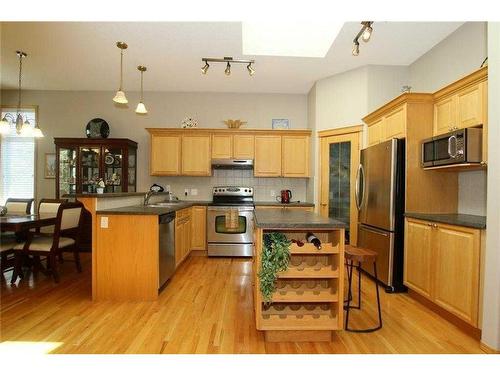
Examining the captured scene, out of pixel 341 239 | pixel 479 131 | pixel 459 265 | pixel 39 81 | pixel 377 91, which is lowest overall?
pixel 459 265

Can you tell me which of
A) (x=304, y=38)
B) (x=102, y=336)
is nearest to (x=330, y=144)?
(x=304, y=38)

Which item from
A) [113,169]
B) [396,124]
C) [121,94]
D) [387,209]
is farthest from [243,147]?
[387,209]

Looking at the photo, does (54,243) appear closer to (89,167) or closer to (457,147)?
(89,167)

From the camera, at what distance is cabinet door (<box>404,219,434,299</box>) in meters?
2.56

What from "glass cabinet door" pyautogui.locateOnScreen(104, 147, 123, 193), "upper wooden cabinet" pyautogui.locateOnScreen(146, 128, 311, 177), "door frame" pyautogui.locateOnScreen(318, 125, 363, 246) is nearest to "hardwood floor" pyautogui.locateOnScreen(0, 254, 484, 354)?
"door frame" pyautogui.locateOnScreen(318, 125, 363, 246)

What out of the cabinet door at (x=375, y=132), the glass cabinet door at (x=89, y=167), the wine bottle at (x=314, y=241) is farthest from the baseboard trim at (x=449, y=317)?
the glass cabinet door at (x=89, y=167)

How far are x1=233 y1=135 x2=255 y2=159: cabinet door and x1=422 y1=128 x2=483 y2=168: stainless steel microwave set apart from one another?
2753mm

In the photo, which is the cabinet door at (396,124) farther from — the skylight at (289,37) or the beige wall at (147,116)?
the beige wall at (147,116)

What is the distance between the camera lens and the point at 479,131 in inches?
89.3

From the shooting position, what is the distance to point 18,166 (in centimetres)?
511

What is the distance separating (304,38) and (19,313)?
4.11 m

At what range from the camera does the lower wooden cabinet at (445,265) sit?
2064 millimetres
